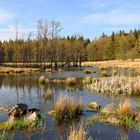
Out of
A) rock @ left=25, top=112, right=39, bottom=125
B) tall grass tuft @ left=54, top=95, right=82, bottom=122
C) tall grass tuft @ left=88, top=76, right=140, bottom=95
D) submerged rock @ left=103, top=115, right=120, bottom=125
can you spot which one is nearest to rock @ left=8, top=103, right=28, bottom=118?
rock @ left=25, top=112, right=39, bottom=125

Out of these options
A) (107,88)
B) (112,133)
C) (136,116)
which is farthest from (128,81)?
(112,133)

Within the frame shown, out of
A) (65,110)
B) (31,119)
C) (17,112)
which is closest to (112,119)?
(65,110)

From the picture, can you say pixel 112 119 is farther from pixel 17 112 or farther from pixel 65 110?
pixel 17 112

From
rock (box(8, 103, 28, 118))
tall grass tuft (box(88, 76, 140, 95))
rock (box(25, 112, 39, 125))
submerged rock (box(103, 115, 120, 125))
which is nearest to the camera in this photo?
rock (box(25, 112, 39, 125))

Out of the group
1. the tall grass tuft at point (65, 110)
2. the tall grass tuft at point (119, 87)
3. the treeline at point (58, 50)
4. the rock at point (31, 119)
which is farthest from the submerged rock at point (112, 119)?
the treeline at point (58, 50)

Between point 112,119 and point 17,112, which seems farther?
point 17,112

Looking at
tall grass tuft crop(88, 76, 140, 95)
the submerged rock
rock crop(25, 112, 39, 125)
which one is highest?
tall grass tuft crop(88, 76, 140, 95)

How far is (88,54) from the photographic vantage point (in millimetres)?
136500

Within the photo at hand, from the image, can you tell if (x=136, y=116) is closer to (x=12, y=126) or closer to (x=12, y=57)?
(x=12, y=126)

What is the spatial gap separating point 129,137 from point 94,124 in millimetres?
2568

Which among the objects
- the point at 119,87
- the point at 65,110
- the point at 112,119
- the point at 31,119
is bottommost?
the point at 112,119

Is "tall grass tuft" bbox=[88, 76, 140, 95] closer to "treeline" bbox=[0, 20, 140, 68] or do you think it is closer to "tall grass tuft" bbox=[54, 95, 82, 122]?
"tall grass tuft" bbox=[54, 95, 82, 122]

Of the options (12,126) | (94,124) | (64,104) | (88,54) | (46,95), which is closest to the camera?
(12,126)

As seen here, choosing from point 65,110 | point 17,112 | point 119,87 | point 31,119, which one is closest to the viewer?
point 31,119
